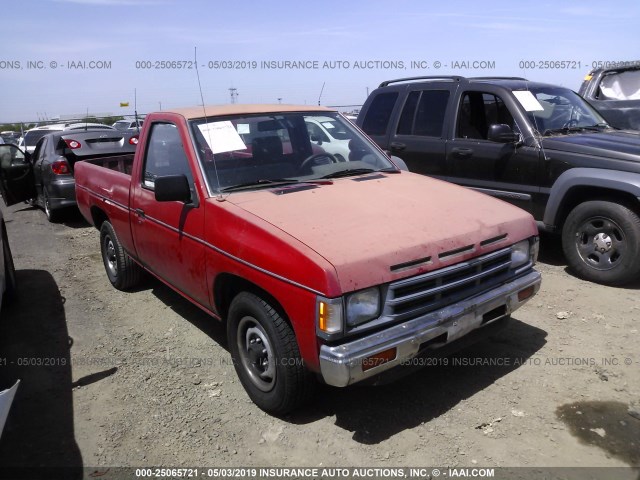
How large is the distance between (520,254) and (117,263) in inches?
154

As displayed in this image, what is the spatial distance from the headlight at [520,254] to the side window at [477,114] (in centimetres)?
295

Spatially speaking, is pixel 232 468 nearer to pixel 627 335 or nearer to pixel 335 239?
pixel 335 239

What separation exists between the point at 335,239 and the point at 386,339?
1.96 feet

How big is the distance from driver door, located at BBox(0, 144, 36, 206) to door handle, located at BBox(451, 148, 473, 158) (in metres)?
5.82

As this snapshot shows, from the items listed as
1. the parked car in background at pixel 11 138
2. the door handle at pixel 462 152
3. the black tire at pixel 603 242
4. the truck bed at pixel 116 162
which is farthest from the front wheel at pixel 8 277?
the parked car in background at pixel 11 138

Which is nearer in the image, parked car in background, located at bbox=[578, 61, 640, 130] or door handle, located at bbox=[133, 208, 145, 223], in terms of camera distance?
door handle, located at bbox=[133, 208, 145, 223]

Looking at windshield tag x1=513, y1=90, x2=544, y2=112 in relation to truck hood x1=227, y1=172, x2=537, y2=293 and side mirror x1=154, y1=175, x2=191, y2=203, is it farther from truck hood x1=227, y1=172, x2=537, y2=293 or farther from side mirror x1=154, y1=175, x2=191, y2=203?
side mirror x1=154, y1=175, x2=191, y2=203

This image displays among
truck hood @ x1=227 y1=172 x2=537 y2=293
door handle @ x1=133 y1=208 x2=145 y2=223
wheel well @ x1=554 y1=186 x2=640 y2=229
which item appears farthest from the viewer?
wheel well @ x1=554 y1=186 x2=640 y2=229

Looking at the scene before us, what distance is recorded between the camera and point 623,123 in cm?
725

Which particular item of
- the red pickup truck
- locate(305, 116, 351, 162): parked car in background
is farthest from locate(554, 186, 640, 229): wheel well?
locate(305, 116, 351, 162): parked car in background

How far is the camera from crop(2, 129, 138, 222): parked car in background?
27.6 ft

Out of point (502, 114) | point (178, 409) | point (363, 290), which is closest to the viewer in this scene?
point (363, 290)

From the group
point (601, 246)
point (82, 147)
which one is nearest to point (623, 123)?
point (601, 246)

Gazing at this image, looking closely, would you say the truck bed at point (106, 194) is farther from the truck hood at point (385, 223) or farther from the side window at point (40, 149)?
the side window at point (40, 149)
